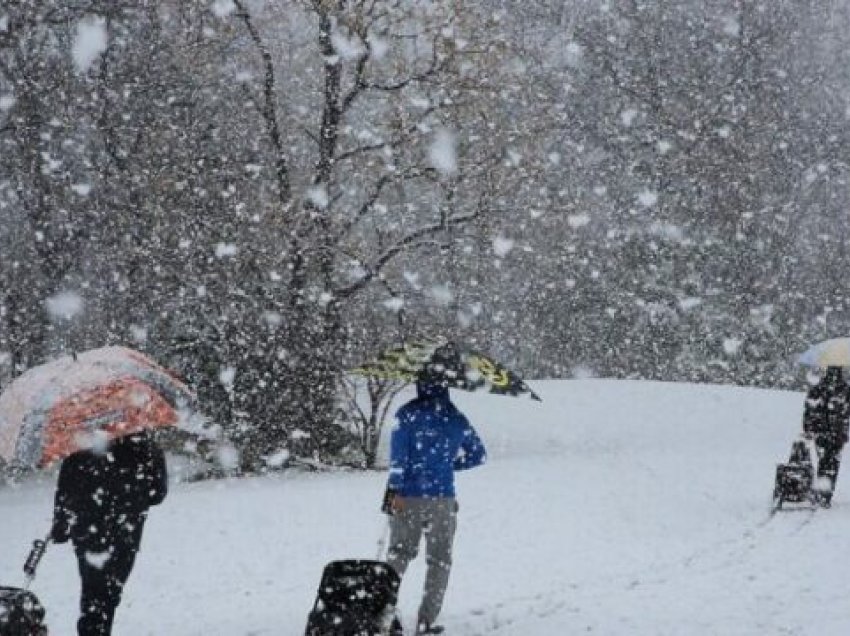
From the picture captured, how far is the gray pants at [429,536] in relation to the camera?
23.7 ft

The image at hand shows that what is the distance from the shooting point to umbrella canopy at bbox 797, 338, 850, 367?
12.4 meters

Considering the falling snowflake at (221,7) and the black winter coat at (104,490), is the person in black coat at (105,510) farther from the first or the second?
the falling snowflake at (221,7)

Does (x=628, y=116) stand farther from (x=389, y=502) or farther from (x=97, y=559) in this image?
(x=97, y=559)

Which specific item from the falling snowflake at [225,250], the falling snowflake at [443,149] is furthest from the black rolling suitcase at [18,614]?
the falling snowflake at [443,149]

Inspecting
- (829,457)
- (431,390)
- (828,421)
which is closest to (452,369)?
(431,390)

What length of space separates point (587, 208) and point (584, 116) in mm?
2710

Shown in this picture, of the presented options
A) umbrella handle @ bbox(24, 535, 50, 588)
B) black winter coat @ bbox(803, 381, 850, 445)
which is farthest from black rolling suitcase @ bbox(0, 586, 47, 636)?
black winter coat @ bbox(803, 381, 850, 445)

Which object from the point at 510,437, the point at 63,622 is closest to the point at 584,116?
the point at 510,437

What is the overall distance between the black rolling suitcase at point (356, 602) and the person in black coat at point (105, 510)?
47.9 inches

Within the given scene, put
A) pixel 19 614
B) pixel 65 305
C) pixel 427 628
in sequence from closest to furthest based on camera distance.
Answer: pixel 19 614 → pixel 427 628 → pixel 65 305

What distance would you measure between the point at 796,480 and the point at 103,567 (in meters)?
8.93

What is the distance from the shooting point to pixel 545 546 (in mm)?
11258

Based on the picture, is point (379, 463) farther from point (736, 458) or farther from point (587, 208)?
point (587, 208)

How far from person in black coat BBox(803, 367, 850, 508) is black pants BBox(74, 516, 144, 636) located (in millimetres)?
9129
